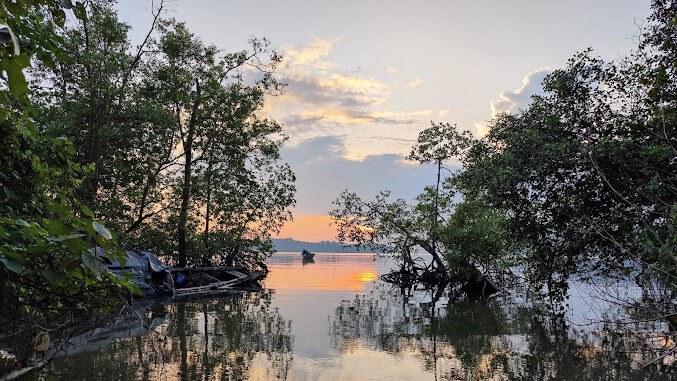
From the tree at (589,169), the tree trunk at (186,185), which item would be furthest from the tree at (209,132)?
the tree at (589,169)

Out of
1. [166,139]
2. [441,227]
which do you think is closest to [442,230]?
[441,227]

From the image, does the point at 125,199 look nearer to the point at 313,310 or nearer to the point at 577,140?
the point at 313,310

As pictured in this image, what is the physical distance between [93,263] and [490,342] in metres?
12.6

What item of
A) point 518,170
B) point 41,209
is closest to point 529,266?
point 518,170

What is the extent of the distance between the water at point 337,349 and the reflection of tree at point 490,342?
0.10 feet

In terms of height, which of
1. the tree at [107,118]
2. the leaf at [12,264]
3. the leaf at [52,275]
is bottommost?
the leaf at [52,275]

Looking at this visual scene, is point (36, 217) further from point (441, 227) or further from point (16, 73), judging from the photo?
point (441, 227)

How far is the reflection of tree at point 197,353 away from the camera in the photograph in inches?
339

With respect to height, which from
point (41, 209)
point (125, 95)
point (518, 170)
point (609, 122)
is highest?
point (125, 95)

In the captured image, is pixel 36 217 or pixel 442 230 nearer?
pixel 36 217

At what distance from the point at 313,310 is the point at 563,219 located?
1142cm

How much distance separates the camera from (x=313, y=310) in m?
19.3

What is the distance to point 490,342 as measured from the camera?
496 inches

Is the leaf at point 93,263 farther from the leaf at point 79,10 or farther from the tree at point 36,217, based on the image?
the leaf at point 79,10
